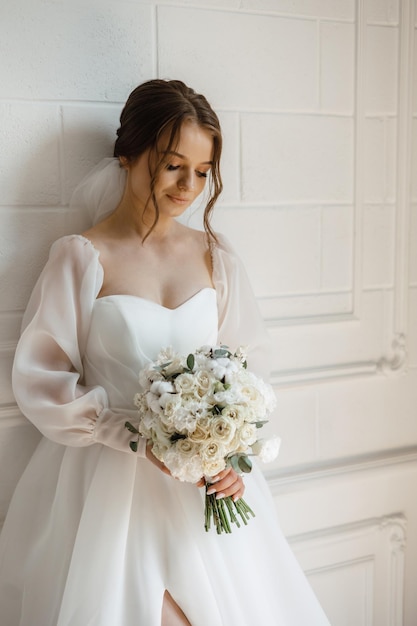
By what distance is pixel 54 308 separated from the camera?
6.27 ft

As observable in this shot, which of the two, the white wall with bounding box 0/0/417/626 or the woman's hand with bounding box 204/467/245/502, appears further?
the white wall with bounding box 0/0/417/626

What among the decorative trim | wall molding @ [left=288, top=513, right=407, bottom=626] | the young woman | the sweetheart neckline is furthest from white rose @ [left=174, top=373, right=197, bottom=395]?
wall molding @ [left=288, top=513, right=407, bottom=626]

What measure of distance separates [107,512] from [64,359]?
401 millimetres

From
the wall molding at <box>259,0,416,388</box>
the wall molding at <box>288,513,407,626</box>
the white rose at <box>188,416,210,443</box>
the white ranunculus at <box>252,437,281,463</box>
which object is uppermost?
the wall molding at <box>259,0,416,388</box>

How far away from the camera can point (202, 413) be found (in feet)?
5.46

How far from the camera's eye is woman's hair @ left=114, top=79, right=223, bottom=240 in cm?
191

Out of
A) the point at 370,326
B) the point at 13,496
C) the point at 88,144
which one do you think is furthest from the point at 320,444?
the point at 88,144

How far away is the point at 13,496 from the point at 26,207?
0.79 meters

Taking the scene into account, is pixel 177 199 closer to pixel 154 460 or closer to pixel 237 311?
pixel 237 311

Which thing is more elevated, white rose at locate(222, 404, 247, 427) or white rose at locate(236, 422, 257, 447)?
white rose at locate(222, 404, 247, 427)

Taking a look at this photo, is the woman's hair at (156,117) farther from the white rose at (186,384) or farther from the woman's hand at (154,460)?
the woman's hand at (154,460)

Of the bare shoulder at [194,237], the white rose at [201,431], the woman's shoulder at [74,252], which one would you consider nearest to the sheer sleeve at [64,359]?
the woman's shoulder at [74,252]

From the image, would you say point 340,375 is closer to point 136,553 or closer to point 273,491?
point 273,491

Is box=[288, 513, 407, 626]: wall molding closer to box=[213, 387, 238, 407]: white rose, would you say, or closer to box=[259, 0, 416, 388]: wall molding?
box=[259, 0, 416, 388]: wall molding
